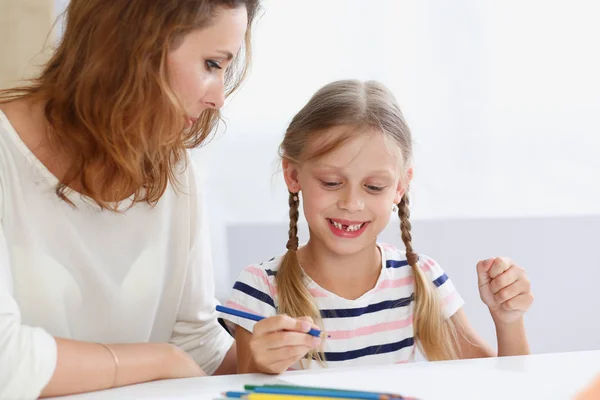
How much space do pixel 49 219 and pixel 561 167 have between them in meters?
1.52

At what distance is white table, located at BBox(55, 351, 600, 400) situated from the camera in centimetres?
78

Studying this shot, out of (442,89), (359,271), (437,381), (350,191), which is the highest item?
(442,89)

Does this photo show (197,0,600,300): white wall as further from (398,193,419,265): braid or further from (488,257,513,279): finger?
(488,257,513,279): finger

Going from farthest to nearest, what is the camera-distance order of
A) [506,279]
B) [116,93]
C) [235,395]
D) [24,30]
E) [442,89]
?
[442,89], [24,30], [506,279], [116,93], [235,395]

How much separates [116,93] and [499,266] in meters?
0.58

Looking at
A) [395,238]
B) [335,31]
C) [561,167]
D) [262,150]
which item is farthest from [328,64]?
[561,167]

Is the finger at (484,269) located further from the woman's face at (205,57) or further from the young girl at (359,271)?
the woman's face at (205,57)

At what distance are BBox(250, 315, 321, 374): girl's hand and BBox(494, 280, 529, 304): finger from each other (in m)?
0.34

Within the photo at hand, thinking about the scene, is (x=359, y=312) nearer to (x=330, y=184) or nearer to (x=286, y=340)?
(x=330, y=184)

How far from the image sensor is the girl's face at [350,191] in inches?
44.7

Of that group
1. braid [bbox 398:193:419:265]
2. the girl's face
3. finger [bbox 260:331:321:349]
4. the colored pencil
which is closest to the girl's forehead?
the girl's face

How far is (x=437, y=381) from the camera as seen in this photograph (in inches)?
32.3

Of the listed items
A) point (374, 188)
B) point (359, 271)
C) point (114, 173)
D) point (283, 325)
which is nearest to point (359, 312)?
point (359, 271)

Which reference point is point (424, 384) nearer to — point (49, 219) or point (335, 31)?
point (49, 219)
